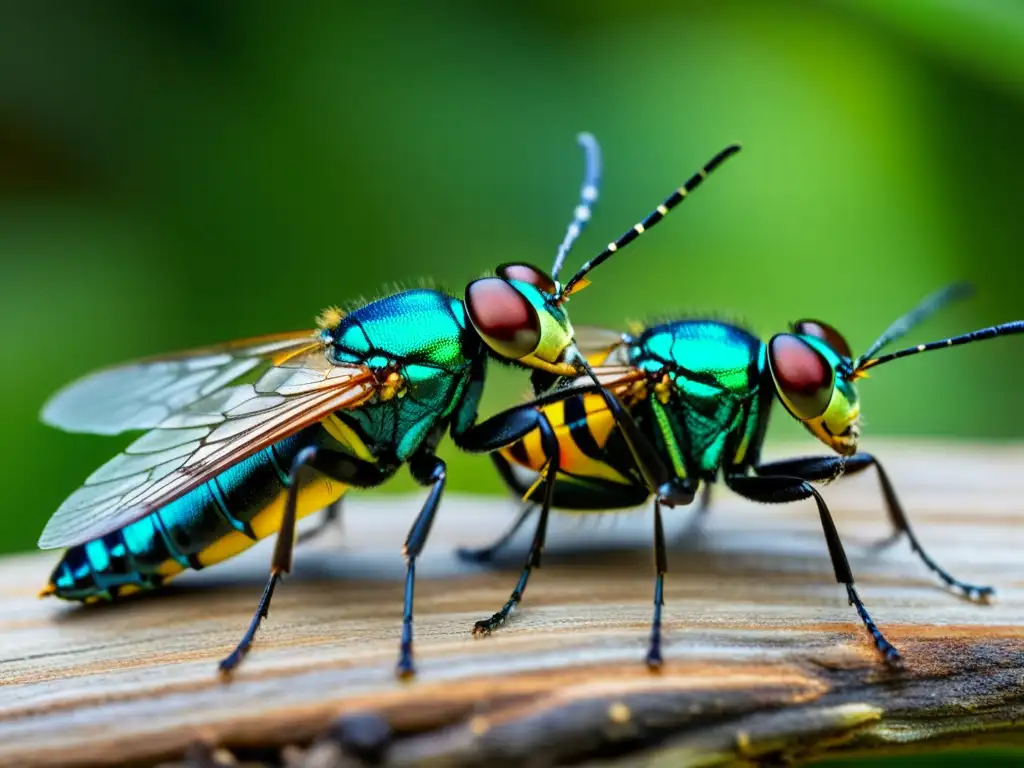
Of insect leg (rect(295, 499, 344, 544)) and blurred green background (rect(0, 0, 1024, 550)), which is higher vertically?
blurred green background (rect(0, 0, 1024, 550))

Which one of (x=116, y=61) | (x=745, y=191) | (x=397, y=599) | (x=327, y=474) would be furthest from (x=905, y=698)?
(x=116, y=61)

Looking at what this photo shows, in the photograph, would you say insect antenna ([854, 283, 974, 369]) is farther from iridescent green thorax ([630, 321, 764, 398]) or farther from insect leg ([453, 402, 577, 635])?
insect leg ([453, 402, 577, 635])

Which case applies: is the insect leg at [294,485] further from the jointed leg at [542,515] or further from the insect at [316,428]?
the jointed leg at [542,515]

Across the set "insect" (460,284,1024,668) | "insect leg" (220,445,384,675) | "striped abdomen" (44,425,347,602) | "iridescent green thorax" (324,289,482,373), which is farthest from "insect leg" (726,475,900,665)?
"striped abdomen" (44,425,347,602)

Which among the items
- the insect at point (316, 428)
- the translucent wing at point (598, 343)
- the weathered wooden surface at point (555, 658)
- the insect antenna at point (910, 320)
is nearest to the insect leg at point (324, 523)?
the weathered wooden surface at point (555, 658)

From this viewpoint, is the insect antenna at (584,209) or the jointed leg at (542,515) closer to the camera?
the jointed leg at (542,515)
